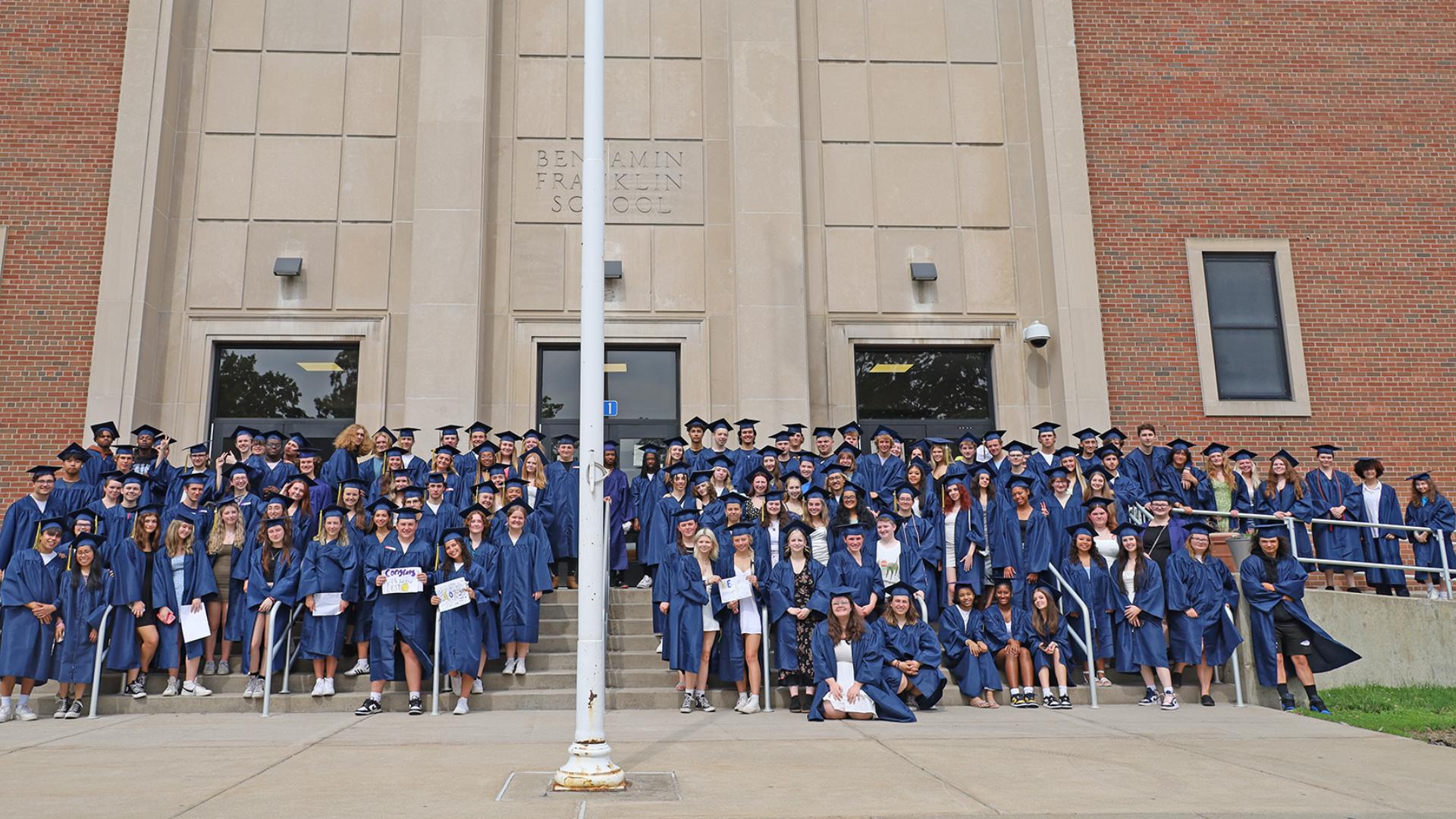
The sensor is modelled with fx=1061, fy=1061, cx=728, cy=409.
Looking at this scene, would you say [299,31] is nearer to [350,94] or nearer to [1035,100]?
[350,94]

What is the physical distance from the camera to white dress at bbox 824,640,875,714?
827 centimetres

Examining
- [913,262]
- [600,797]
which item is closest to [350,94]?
[913,262]

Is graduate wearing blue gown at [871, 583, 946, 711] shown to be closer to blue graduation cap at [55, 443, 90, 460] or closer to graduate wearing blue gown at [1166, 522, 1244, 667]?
graduate wearing blue gown at [1166, 522, 1244, 667]

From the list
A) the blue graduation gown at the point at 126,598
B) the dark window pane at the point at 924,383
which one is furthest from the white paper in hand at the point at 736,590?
the dark window pane at the point at 924,383

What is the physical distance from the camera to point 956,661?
30.1ft

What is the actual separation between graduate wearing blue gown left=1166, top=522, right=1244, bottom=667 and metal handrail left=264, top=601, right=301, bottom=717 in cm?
752

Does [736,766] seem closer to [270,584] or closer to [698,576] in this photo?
[698,576]

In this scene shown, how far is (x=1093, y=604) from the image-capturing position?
372 inches

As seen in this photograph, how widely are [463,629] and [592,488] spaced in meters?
3.56

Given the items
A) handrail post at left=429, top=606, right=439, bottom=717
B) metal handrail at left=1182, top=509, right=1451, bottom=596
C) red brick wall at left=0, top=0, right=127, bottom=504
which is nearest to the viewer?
handrail post at left=429, top=606, right=439, bottom=717

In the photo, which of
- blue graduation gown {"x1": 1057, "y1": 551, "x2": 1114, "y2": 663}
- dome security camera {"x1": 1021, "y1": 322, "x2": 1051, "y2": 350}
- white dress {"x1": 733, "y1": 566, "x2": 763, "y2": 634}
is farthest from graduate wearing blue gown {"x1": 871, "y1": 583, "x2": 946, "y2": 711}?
dome security camera {"x1": 1021, "y1": 322, "x2": 1051, "y2": 350}

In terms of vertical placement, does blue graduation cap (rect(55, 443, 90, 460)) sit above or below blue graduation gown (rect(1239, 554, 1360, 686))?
above

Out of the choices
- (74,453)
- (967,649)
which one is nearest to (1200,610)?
(967,649)

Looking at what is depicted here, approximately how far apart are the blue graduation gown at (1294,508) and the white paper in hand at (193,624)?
10463 mm
